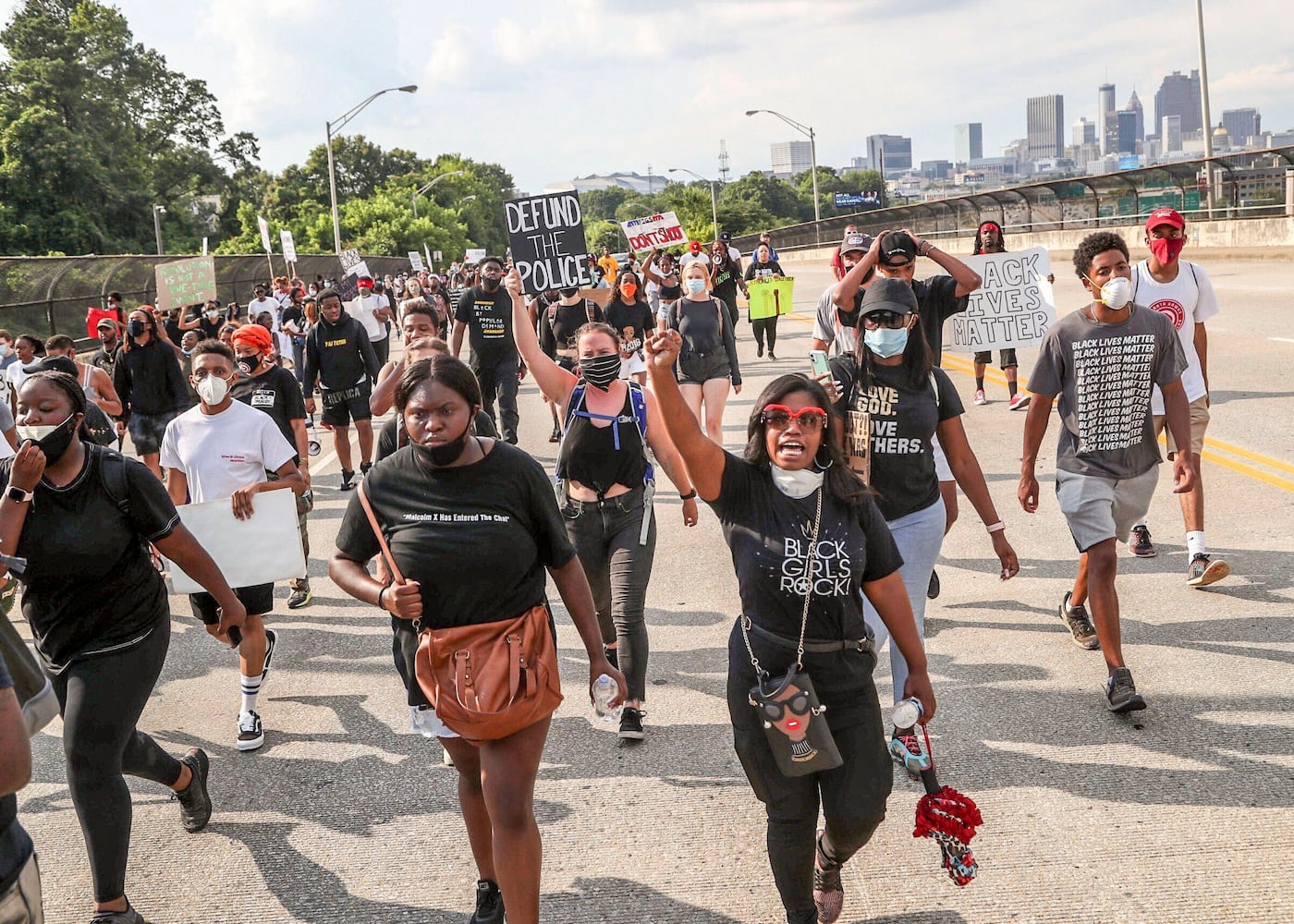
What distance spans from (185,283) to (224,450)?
56.4 feet

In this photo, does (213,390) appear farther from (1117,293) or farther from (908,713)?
(1117,293)

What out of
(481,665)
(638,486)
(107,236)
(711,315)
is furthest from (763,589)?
(107,236)

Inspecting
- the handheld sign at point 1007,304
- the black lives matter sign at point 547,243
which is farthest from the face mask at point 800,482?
the handheld sign at point 1007,304

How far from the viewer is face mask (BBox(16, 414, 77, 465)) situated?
4.21 meters

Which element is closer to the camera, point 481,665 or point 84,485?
point 481,665

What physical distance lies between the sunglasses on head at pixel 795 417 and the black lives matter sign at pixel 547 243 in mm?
5508

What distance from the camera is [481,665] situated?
12.2ft

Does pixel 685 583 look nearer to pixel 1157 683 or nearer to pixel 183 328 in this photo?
pixel 1157 683

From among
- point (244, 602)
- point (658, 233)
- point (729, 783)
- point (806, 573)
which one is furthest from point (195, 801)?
point (658, 233)

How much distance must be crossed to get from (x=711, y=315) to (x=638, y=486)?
5.35 m

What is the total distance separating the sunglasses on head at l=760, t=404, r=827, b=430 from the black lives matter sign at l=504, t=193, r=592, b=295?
5.51 meters

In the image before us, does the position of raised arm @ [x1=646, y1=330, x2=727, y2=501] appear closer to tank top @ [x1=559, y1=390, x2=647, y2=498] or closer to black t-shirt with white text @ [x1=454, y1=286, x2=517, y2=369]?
tank top @ [x1=559, y1=390, x2=647, y2=498]

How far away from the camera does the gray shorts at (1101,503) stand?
566 centimetres

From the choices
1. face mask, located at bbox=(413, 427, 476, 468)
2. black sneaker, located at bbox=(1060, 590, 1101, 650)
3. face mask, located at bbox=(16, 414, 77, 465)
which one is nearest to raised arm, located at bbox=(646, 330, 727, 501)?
face mask, located at bbox=(413, 427, 476, 468)
